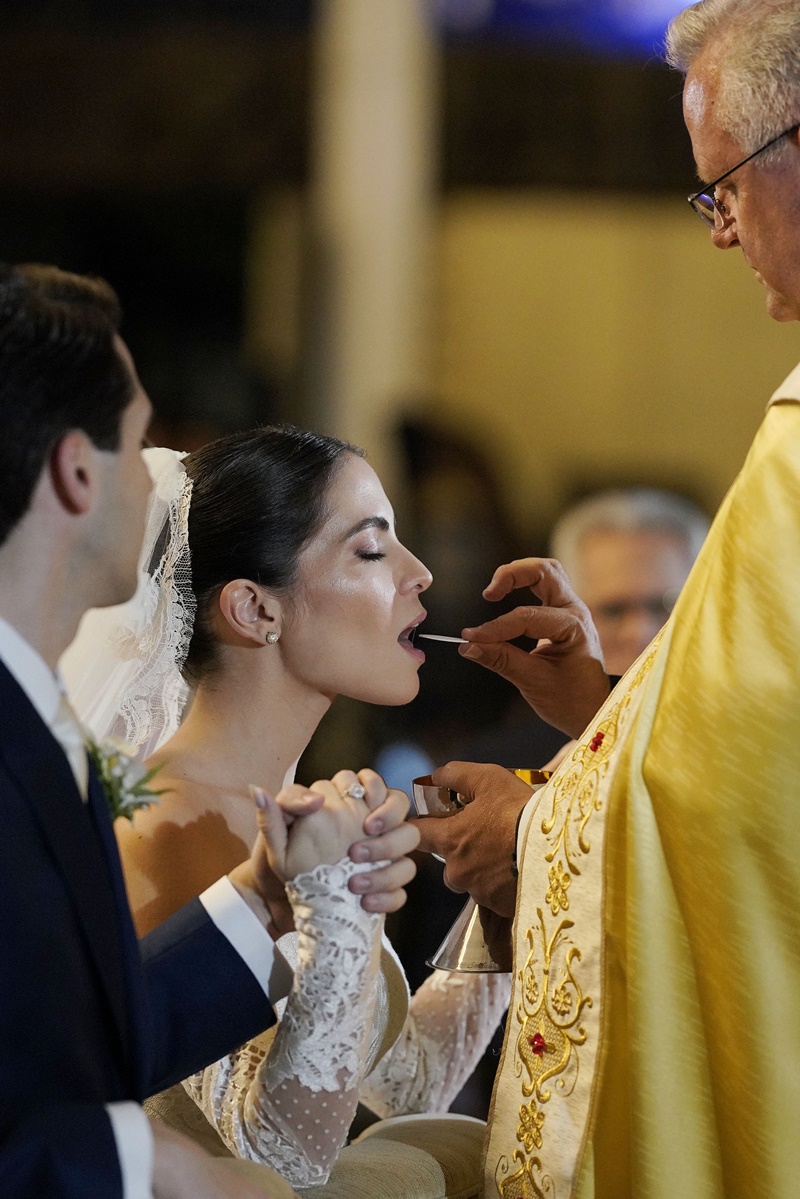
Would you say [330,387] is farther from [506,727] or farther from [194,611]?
[194,611]

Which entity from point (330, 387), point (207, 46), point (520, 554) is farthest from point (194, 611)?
point (207, 46)

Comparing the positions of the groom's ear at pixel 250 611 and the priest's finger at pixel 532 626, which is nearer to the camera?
the groom's ear at pixel 250 611

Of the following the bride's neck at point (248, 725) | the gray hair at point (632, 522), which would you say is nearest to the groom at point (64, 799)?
the bride's neck at point (248, 725)

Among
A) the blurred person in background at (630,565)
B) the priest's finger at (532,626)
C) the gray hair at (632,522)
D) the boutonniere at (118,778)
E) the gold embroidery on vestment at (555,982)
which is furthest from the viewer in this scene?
the gray hair at (632,522)

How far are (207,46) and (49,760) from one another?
24.0 ft

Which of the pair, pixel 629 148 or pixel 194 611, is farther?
pixel 629 148

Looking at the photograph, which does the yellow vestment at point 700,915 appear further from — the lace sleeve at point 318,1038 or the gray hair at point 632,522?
the gray hair at point 632,522

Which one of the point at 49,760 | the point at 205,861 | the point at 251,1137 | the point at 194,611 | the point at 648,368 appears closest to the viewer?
the point at 49,760

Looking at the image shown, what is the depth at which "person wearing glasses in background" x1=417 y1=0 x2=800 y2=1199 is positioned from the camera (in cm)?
A: 184

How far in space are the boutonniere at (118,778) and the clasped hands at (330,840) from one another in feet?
0.48

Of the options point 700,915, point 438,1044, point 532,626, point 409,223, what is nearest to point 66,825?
point 700,915

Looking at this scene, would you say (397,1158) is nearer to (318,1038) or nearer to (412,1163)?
(412,1163)

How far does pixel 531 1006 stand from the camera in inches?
80.3

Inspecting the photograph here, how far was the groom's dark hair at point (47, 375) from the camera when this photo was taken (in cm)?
137
